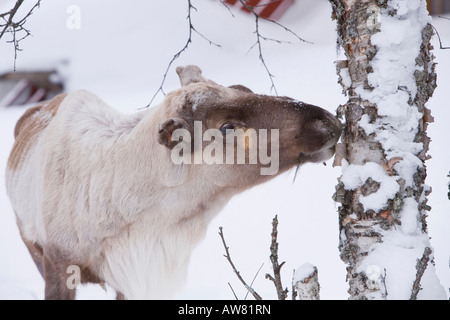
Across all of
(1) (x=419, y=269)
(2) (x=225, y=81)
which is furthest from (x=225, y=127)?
(1) (x=419, y=269)

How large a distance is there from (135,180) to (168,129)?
0.42m

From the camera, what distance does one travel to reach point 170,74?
3225 millimetres

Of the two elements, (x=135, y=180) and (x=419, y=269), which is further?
(x=135, y=180)

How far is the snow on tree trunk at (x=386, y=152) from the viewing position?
213 cm

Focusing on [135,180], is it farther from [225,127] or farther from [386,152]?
[386,152]

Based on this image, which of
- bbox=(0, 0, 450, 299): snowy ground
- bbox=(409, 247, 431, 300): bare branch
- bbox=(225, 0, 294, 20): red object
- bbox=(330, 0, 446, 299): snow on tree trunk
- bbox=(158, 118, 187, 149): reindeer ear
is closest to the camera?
bbox=(409, 247, 431, 300): bare branch

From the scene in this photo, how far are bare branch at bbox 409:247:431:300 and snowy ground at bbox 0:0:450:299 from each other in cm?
77

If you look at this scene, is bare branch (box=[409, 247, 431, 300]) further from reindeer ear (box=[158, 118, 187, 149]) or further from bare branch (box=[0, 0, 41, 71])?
bare branch (box=[0, 0, 41, 71])

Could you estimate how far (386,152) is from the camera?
7.15ft

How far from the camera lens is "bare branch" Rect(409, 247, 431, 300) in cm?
200

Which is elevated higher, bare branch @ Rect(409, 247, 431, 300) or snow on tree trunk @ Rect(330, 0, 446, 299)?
snow on tree trunk @ Rect(330, 0, 446, 299)

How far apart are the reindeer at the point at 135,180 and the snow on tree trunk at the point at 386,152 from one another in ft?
1.17

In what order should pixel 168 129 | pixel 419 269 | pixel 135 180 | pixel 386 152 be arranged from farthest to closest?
1. pixel 135 180
2. pixel 168 129
3. pixel 386 152
4. pixel 419 269

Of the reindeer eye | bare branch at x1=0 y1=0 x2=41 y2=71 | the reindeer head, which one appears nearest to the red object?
the reindeer head
